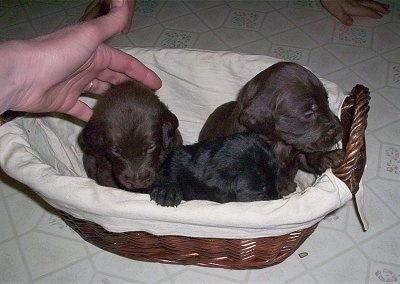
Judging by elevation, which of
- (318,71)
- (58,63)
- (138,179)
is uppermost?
(58,63)

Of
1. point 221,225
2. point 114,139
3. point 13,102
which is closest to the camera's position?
point 221,225

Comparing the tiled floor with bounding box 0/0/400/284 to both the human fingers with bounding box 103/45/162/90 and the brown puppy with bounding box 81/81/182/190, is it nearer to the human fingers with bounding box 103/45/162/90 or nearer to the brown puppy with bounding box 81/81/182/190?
the brown puppy with bounding box 81/81/182/190

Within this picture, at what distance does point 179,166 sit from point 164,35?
52.1 inches

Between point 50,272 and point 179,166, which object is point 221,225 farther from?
point 50,272

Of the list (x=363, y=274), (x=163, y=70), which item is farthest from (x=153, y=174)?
(x=363, y=274)

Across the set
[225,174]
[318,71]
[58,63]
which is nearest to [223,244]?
[225,174]

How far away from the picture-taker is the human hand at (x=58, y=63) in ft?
4.22

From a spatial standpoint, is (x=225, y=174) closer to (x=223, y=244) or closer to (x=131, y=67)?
(x=223, y=244)

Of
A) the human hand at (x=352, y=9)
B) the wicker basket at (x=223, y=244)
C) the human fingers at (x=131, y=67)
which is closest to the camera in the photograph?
the wicker basket at (x=223, y=244)

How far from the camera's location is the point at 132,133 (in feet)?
4.78

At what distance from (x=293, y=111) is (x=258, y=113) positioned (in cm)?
11

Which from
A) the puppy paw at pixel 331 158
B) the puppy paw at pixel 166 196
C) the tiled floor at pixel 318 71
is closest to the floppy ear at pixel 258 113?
the puppy paw at pixel 331 158

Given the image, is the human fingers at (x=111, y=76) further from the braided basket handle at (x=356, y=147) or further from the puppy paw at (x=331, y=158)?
the braided basket handle at (x=356, y=147)

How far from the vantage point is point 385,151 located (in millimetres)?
1896
